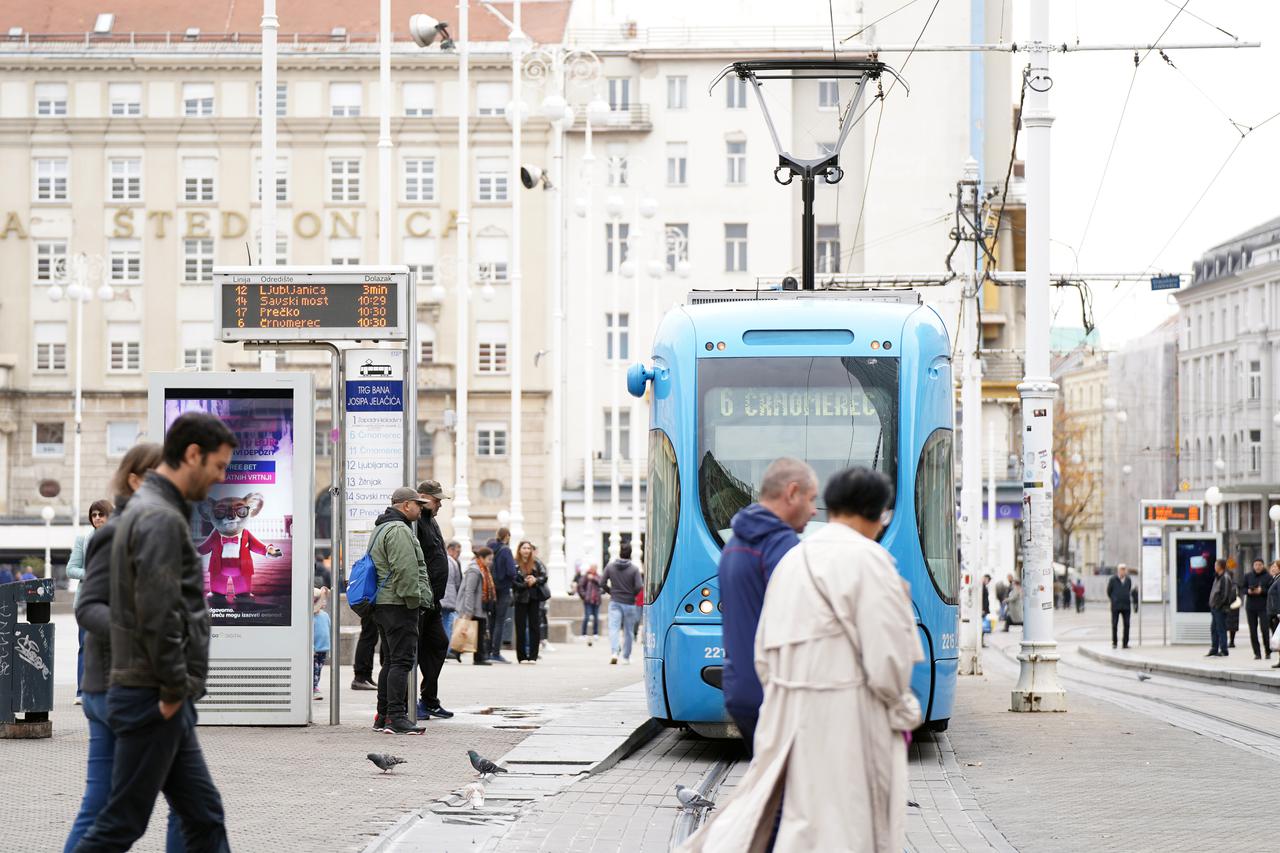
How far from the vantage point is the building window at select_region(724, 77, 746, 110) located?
261 feet

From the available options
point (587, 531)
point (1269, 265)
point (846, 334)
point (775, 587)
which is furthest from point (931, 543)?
point (1269, 265)

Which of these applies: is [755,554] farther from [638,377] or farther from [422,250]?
[422,250]

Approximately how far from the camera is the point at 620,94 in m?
80.0

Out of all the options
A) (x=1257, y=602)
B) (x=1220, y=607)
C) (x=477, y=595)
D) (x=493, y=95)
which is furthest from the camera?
(x=493, y=95)

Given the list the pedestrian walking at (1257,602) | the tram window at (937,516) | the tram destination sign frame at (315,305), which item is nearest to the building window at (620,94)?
the pedestrian walking at (1257,602)

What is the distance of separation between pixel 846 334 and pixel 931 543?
5.39 ft

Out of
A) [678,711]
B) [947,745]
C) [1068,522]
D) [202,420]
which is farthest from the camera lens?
[1068,522]

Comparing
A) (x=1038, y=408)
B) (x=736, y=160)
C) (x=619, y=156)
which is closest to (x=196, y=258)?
(x=619, y=156)

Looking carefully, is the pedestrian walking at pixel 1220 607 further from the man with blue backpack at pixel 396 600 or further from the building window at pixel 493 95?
the building window at pixel 493 95

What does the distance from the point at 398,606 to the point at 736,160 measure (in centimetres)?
6598

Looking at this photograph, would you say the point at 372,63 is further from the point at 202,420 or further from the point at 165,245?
the point at 202,420

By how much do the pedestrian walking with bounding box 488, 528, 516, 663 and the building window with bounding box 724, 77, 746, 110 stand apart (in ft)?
167

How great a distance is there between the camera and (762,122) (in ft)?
262

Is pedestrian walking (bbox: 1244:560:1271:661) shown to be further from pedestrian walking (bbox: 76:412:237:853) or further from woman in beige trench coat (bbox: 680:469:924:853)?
pedestrian walking (bbox: 76:412:237:853)
